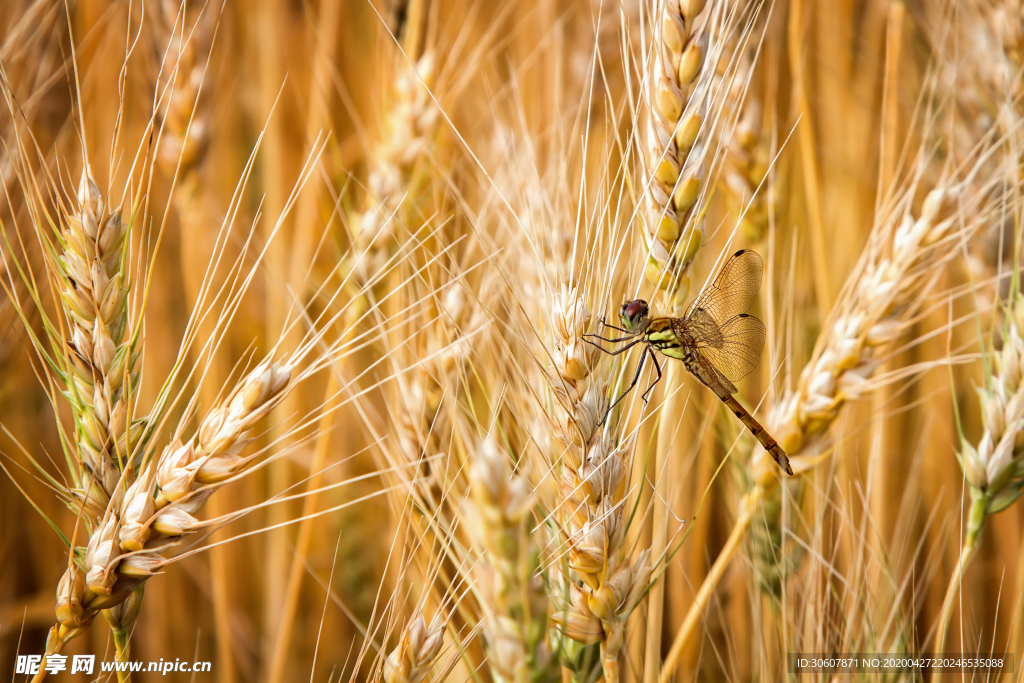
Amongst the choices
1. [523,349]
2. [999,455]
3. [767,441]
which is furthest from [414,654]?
[999,455]

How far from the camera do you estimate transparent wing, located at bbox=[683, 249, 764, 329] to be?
828 millimetres

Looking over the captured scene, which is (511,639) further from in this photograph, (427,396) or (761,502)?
(761,502)

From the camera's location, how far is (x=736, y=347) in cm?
88

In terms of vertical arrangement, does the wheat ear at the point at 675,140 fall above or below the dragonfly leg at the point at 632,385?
above

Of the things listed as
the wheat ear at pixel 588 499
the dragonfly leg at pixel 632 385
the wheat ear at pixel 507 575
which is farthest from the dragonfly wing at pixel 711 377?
the wheat ear at pixel 507 575

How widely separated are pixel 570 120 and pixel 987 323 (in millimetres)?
951

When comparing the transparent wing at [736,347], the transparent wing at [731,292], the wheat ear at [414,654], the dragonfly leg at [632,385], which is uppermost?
the transparent wing at [731,292]

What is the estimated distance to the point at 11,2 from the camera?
96cm

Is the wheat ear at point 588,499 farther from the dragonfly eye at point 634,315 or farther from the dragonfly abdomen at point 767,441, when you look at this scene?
the dragonfly abdomen at point 767,441

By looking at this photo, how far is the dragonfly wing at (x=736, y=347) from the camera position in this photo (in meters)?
0.86

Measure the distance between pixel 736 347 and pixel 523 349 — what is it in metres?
0.37

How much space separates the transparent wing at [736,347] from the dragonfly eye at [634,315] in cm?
19

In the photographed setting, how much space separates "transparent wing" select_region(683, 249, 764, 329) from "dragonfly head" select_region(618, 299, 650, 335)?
4.8 inches

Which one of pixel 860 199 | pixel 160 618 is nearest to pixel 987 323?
pixel 860 199
